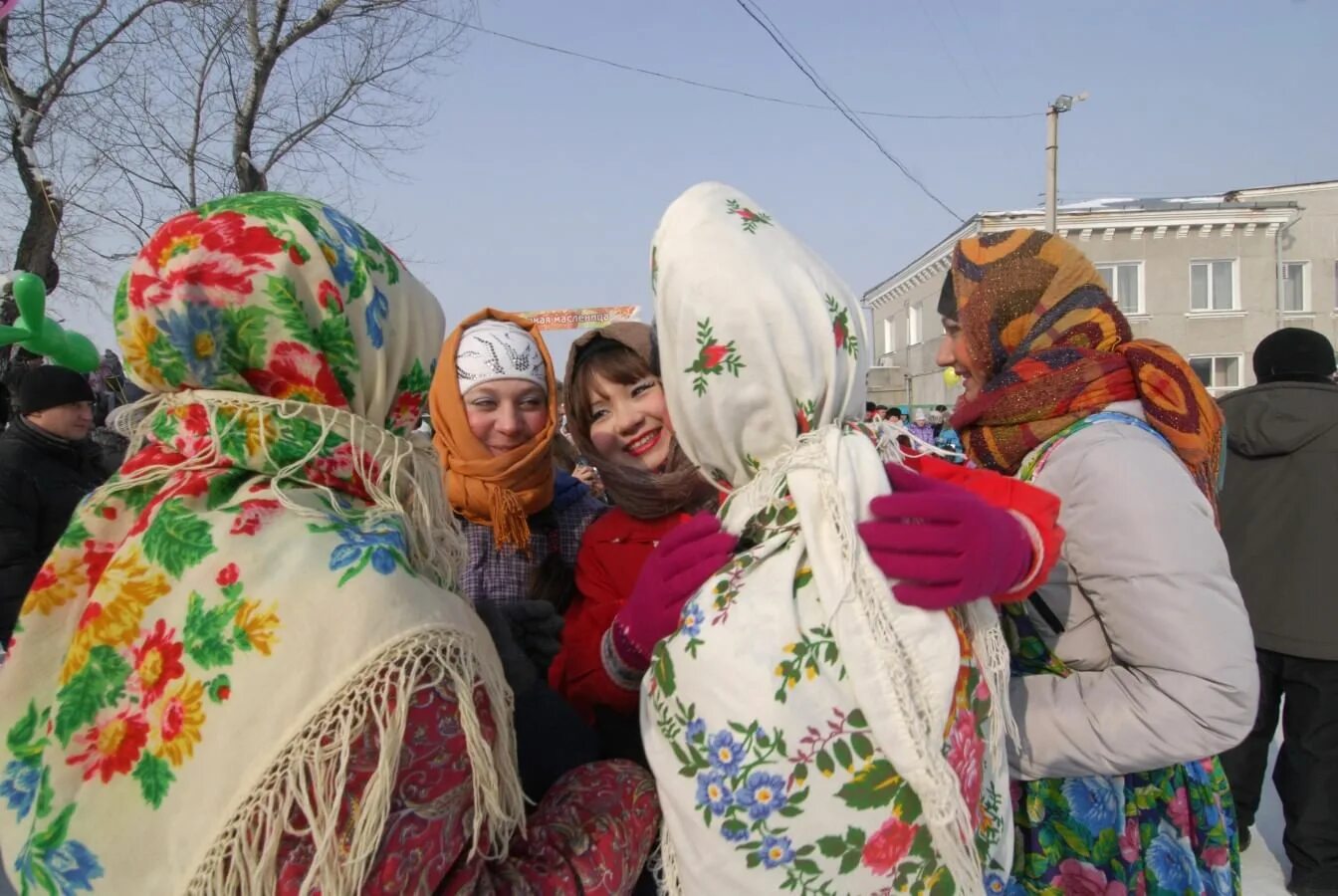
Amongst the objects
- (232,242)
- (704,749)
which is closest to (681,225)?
(232,242)

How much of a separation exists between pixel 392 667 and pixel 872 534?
0.57 metres

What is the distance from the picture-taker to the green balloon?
2361 mm

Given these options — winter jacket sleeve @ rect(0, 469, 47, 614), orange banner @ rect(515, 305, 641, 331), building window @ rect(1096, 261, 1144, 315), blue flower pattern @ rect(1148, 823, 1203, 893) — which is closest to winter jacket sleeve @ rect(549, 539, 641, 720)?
blue flower pattern @ rect(1148, 823, 1203, 893)

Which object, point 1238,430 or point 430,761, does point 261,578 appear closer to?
point 430,761

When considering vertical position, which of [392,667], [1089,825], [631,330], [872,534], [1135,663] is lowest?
[1089,825]

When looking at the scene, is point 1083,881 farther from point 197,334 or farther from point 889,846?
point 197,334

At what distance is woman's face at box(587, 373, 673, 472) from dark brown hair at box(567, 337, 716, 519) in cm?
2

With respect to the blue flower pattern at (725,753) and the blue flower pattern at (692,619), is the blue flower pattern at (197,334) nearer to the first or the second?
the blue flower pattern at (692,619)

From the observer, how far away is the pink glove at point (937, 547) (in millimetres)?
990

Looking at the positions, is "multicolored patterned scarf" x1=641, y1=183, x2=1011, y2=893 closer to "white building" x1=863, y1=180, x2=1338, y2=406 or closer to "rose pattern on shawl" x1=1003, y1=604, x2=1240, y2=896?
"rose pattern on shawl" x1=1003, y1=604, x2=1240, y2=896

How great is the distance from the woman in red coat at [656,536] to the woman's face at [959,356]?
0.56m

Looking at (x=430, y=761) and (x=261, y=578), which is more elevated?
(x=261, y=578)

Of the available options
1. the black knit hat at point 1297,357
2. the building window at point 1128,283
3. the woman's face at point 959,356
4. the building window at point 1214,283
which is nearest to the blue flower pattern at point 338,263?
the woman's face at point 959,356

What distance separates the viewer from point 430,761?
96 centimetres
